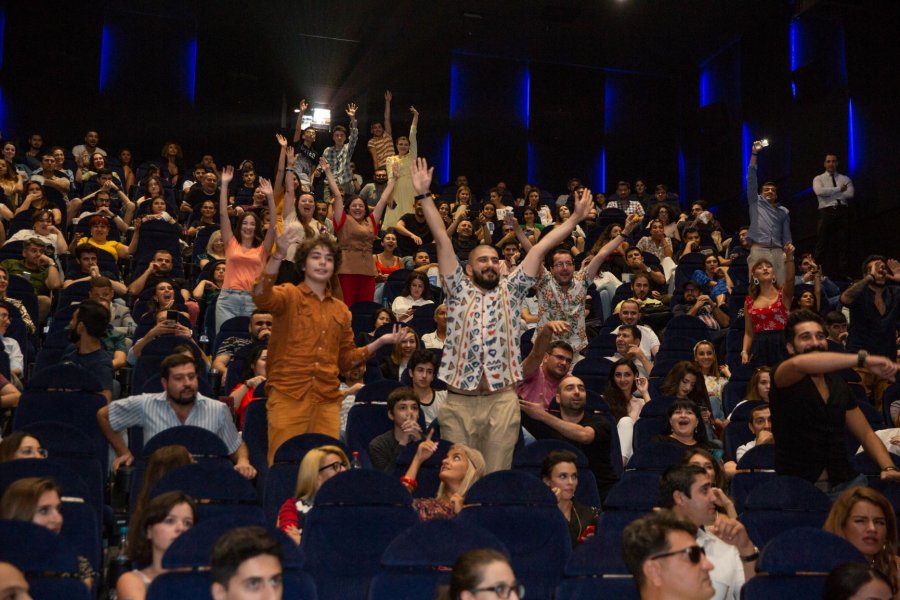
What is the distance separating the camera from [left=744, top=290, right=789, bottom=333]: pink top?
296 inches

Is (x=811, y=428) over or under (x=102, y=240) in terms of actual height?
under

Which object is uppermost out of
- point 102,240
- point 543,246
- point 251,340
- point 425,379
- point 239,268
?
point 102,240

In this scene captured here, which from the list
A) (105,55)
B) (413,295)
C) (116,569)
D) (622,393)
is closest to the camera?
(116,569)

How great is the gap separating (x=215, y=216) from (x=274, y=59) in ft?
19.6

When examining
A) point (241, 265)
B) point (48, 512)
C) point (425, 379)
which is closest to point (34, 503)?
point (48, 512)

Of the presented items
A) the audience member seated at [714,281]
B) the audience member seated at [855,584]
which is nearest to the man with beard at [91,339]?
the audience member seated at [855,584]

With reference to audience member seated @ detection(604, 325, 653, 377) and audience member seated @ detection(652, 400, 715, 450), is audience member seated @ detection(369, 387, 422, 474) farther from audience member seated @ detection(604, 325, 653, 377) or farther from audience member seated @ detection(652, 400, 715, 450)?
audience member seated @ detection(604, 325, 653, 377)

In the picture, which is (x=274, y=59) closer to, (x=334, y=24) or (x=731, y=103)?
(x=334, y=24)

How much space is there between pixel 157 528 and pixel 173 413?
151cm

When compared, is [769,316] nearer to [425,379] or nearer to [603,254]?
[603,254]

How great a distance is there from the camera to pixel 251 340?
22.8 feet

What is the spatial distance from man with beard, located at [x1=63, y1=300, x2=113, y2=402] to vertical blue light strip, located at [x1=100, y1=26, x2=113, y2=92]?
408 inches

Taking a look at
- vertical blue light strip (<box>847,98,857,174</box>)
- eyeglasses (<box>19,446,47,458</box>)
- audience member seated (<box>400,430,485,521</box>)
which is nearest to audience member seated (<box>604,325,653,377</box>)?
audience member seated (<box>400,430,485,521</box>)

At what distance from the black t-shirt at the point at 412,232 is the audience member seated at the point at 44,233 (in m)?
3.59
